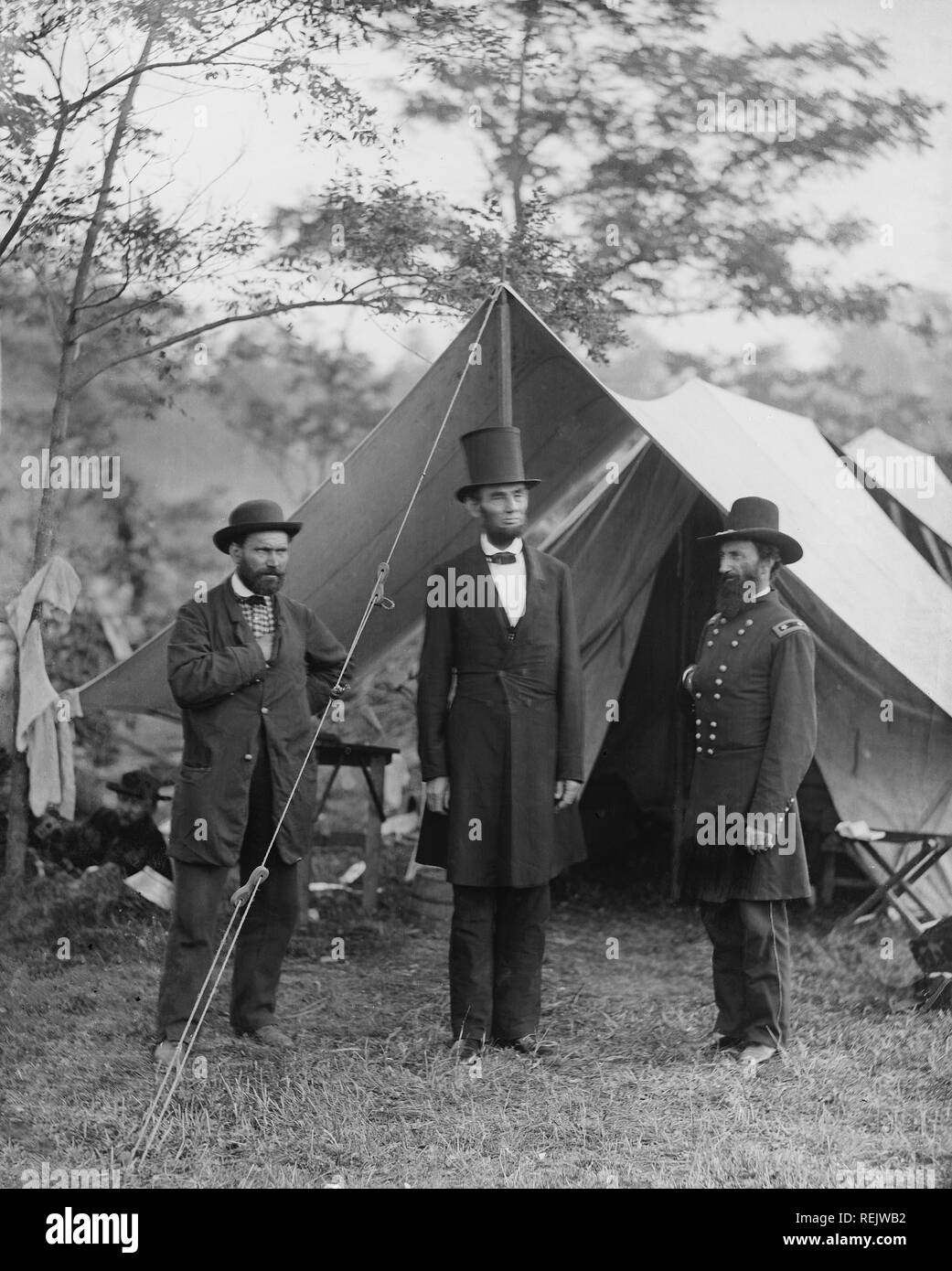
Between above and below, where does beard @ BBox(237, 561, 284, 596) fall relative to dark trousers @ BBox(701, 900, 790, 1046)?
above

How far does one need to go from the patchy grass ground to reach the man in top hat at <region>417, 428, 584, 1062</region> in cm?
26

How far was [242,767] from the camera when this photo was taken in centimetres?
380

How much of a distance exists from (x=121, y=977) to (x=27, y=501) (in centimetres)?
373

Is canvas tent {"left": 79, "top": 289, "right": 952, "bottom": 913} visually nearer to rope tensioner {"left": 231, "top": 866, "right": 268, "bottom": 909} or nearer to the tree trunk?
the tree trunk

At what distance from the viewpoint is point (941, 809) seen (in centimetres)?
495

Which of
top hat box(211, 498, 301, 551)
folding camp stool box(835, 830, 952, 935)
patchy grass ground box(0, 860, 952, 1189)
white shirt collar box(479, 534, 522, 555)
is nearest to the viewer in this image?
patchy grass ground box(0, 860, 952, 1189)

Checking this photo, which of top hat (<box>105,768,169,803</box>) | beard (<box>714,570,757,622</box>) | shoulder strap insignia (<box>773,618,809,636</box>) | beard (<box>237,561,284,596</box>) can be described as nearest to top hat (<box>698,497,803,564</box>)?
beard (<box>714,570,757,622</box>)

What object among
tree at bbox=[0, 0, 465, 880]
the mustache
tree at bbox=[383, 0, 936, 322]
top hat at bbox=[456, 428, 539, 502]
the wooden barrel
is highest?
tree at bbox=[383, 0, 936, 322]

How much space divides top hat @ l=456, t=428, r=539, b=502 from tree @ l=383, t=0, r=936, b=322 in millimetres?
5250

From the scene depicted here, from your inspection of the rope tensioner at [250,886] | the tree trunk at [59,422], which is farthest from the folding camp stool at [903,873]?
the tree trunk at [59,422]

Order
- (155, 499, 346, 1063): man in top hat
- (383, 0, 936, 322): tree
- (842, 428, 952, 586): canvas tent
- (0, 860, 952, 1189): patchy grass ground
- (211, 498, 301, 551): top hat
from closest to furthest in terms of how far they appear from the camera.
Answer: (0, 860, 952, 1189): patchy grass ground → (155, 499, 346, 1063): man in top hat → (211, 498, 301, 551): top hat → (842, 428, 952, 586): canvas tent → (383, 0, 936, 322): tree

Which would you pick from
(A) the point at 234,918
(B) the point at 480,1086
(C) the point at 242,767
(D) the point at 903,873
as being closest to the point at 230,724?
(C) the point at 242,767

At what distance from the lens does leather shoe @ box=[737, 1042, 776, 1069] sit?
366 centimetres

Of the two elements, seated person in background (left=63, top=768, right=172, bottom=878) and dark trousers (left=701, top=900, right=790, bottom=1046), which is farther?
seated person in background (left=63, top=768, right=172, bottom=878)
